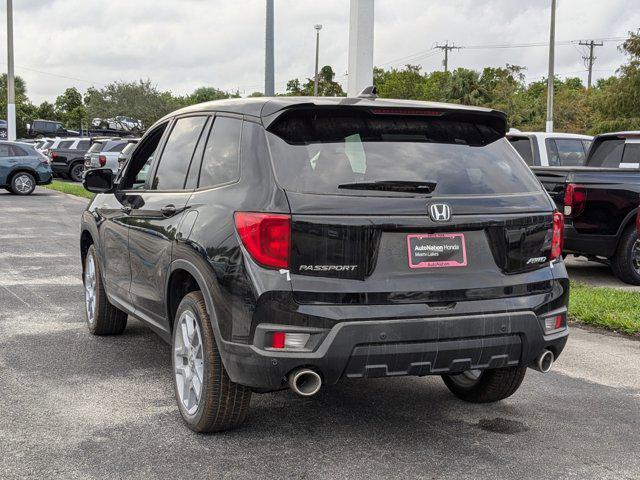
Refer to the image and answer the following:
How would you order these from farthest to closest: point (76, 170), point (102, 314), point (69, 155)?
1. point (76, 170)
2. point (69, 155)
3. point (102, 314)

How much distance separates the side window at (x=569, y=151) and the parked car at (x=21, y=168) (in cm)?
1707

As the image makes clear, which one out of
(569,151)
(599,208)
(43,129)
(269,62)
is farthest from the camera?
(43,129)

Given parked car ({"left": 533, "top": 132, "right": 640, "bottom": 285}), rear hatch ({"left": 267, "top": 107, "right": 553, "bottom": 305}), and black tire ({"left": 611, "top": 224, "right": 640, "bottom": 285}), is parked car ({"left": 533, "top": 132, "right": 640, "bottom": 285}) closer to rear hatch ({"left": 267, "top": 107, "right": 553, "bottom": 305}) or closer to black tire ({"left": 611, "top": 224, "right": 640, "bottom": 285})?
black tire ({"left": 611, "top": 224, "right": 640, "bottom": 285})

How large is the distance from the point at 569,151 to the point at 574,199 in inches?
156

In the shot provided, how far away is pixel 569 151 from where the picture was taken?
44.9ft

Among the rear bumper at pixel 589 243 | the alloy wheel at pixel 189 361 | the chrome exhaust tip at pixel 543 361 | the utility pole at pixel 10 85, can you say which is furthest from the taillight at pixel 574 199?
the utility pole at pixel 10 85

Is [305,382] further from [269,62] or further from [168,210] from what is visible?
[269,62]

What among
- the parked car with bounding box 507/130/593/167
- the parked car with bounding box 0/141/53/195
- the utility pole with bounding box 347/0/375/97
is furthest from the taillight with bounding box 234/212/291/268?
the parked car with bounding box 0/141/53/195

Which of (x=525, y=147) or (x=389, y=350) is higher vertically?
(x=525, y=147)

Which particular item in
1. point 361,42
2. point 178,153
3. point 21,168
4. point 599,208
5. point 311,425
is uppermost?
point 361,42

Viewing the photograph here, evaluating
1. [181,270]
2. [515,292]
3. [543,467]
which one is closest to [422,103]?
[515,292]

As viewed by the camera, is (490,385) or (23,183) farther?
(23,183)

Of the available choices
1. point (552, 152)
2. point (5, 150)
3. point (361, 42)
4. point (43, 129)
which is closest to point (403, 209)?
point (361, 42)

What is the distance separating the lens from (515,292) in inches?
165
